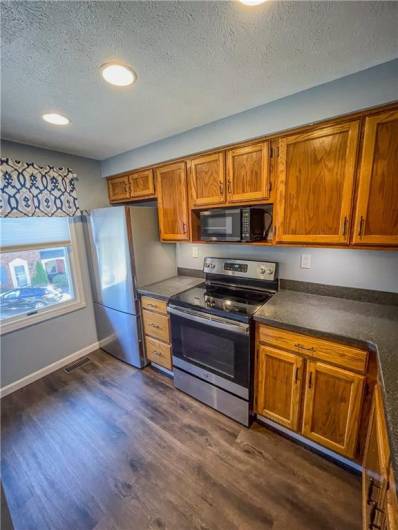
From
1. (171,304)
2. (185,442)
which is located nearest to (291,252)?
(171,304)

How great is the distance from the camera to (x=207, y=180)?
1.95 m

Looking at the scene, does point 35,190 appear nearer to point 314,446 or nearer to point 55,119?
point 55,119

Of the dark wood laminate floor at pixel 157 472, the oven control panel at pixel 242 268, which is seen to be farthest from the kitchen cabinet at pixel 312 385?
the oven control panel at pixel 242 268

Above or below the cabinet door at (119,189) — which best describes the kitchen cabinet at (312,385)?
below

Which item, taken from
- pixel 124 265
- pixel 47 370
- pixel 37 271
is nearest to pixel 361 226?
pixel 124 265

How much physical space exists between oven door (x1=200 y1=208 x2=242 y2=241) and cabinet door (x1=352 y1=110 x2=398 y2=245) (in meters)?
0.81

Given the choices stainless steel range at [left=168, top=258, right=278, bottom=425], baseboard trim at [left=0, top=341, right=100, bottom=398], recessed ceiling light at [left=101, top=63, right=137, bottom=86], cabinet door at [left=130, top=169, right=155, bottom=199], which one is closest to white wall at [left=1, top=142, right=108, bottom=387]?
baseboard trim at [left=0, top=341, right=100, bottom=398]

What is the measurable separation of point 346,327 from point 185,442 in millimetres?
1413

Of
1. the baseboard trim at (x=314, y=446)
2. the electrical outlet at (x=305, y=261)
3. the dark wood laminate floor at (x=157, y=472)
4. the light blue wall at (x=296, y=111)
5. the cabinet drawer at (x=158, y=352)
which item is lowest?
the dark wood laminate floor at (x=157, y=472)

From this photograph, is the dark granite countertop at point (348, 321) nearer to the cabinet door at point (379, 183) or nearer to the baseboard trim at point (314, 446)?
the cabinet door at point (379, 183)

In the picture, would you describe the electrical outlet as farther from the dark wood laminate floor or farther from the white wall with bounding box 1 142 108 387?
the white wall with bounding box 1 142 108 387

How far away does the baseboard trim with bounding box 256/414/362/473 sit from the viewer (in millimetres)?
1415

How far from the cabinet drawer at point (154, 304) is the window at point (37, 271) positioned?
983 millimetres

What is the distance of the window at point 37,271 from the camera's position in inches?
83.3
